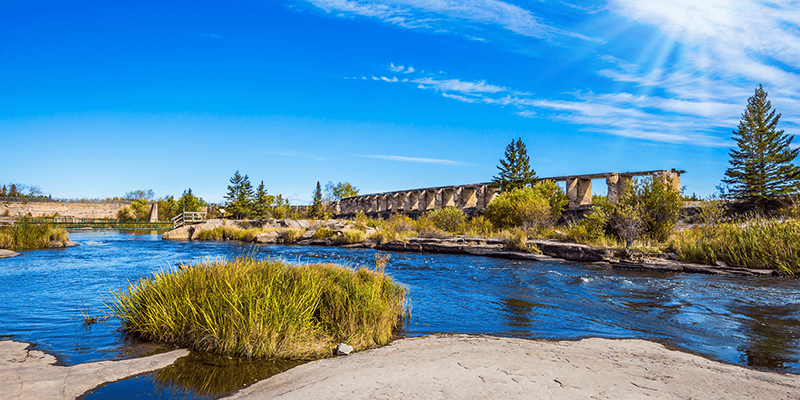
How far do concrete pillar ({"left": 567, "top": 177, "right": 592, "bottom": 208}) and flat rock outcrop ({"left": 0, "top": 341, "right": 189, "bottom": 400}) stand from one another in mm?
26019

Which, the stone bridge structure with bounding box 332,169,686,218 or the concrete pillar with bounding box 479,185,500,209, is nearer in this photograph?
the stone bridge structure with bounding box 332,169,686,218

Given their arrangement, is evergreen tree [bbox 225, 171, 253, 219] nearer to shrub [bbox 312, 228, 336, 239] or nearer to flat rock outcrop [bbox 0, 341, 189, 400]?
shrub [bbox 312, 228, 336, 239]

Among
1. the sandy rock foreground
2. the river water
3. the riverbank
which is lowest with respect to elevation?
the river water

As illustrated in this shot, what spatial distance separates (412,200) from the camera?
44.6m

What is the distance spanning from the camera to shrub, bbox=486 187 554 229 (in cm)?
2270

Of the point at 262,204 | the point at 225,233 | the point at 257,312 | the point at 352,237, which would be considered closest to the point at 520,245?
the point at 352,237

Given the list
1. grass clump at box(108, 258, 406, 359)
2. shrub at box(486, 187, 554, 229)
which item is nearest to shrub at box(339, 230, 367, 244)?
shrub at box(486, 187, 554, 229)

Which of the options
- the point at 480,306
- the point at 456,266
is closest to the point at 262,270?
the point at 480,306

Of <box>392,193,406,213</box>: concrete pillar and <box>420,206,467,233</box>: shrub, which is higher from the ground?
<box>392,193,406,213</box>: concrete pillar

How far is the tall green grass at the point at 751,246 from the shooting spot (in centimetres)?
1162

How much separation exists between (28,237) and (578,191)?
30.1m

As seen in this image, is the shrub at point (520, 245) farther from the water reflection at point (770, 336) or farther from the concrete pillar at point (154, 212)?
the concrete pillar at point (154, 212)

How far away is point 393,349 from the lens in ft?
16.5

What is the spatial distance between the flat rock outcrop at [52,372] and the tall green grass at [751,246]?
14.5m
